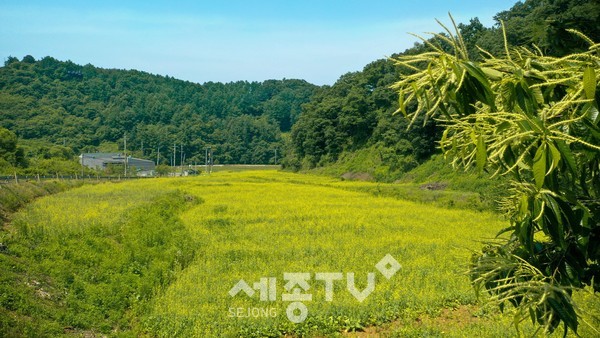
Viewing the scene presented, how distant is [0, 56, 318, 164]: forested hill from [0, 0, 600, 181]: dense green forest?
0.26 meters

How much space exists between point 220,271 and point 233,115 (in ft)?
458

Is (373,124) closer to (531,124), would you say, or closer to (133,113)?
(531,124)

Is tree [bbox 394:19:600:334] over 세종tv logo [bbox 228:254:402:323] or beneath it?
over

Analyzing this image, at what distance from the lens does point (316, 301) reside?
8.45m

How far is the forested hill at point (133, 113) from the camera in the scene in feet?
311

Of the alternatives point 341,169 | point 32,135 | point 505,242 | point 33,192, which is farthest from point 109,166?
point 505,242

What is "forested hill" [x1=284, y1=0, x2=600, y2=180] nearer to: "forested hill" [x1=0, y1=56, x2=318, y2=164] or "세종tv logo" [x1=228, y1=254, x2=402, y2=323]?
"세종tv logo" [x1=228, y1=254, x2=402, y2=323]

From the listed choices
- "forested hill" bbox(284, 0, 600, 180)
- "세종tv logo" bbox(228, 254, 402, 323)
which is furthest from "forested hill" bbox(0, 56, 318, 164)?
"세종tv logo" bbox(228, 254, 402, 323)

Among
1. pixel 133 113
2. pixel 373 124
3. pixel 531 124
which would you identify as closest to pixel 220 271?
pixel 531 124

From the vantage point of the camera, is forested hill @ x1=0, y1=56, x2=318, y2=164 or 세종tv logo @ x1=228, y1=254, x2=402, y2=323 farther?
forested hill @ x1=0, y1=56, x2=318, y2=164

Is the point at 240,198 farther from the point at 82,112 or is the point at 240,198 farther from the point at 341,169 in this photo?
the point at 82,112

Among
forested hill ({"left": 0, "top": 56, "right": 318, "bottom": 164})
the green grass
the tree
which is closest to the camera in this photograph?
the tree

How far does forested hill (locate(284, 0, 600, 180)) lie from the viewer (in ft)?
130

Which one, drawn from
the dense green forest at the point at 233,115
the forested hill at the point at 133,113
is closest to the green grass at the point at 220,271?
the dense green forest at the point at 233,115
